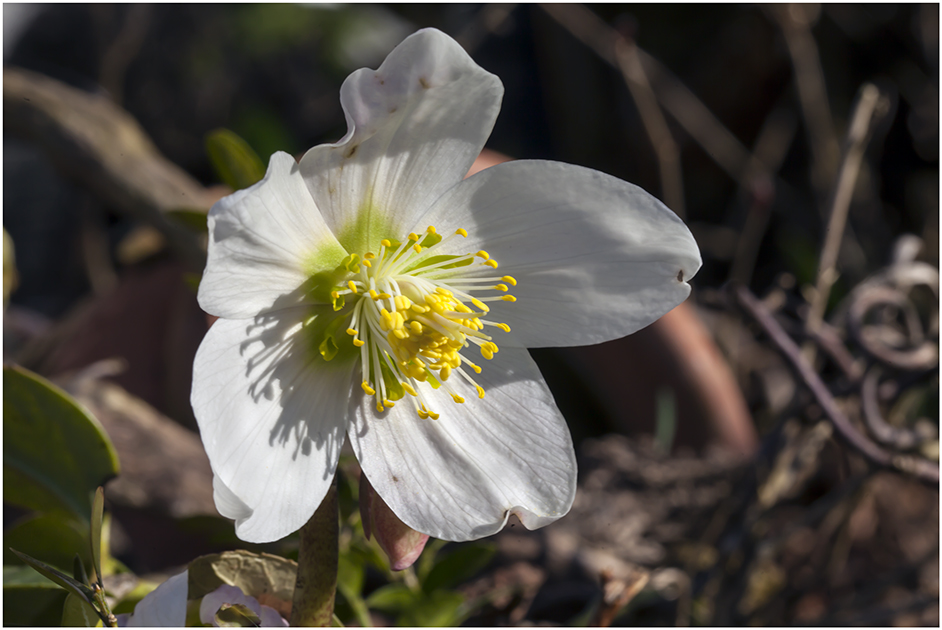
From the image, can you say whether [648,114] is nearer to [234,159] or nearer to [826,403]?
[826,403]

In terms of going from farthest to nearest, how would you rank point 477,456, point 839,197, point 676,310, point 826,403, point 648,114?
point 648,114, point 676,310, point 839,197, point 826,403, point 477,456

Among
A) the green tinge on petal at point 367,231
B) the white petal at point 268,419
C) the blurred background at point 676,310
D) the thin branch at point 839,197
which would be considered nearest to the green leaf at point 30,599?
the blurred background at point 676,310

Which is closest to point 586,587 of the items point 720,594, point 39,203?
point 720,594

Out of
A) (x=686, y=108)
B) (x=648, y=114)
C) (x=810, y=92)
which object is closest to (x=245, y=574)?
(x=648, y=114)

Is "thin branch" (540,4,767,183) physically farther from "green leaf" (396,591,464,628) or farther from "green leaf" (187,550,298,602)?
"green leaf" (187,550,298,602)

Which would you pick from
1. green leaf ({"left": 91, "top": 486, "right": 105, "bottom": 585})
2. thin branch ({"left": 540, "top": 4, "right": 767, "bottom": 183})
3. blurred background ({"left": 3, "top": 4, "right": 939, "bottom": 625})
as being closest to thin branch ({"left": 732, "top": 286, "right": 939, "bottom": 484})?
blurred background ({"left": 3, "top": 4, "right": 939, "bottom": 625})

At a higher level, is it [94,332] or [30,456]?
[30,456]

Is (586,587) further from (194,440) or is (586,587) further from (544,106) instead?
(544,106)
